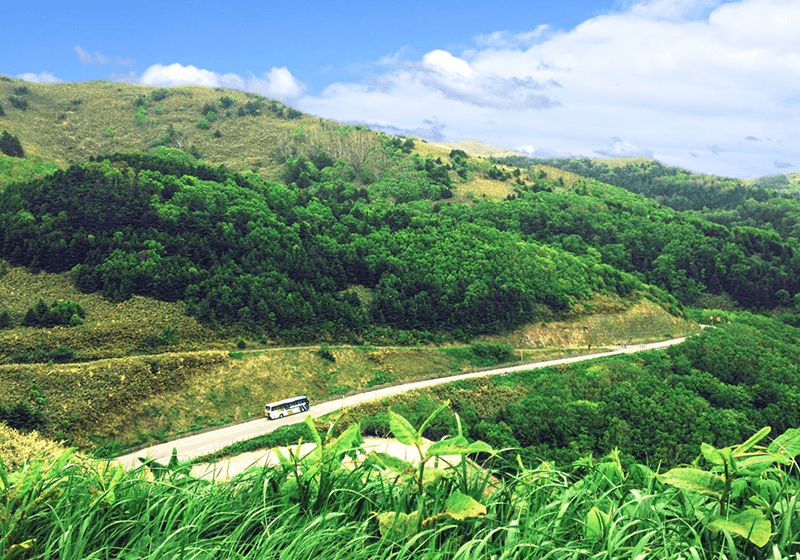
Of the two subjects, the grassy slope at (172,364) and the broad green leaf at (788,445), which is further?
the grassy slope at (172,364)

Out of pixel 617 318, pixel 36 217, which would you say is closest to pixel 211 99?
pixel 36 217

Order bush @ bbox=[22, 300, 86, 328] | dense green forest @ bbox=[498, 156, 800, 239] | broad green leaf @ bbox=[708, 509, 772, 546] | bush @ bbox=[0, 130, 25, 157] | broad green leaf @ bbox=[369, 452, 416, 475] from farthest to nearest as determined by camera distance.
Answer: dense green forest @ bbox=[498, 156, 800, 239]
bush @ bbox=[0, 130, 25, 157]
bush @ bbox=[22, 300, 86, 328]
broad green leaf @ bbox=[369, 452, 416, 475]
broad green leaf @ bbox=[708, 509, 772, 546]

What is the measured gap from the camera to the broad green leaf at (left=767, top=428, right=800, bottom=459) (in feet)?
11.6

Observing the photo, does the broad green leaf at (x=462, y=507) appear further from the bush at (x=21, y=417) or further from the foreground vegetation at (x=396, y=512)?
the bush at (x=21, y=417)

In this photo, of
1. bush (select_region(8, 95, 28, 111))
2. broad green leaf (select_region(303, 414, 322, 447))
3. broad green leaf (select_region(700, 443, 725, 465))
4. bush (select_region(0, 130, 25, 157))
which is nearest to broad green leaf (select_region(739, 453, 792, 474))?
broad green leaf (select_region(700, 443, 725, 465))

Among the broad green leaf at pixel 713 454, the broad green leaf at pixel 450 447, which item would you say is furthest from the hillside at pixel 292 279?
the broad green leaf at pixel 713 454

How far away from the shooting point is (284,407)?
122 ft

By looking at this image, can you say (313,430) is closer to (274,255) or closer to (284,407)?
(284,407)

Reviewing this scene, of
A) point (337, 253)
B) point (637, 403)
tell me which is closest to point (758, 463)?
point (637, 403)

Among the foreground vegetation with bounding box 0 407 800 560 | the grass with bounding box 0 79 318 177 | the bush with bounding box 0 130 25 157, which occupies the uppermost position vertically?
the grass with bounding box 0 79 318 177

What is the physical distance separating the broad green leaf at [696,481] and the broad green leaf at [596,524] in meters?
0.54

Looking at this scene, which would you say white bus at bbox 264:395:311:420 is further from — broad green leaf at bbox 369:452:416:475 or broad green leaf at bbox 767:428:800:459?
broad green leaf at bbox 767:428:800:459

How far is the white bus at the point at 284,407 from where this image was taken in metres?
37.1

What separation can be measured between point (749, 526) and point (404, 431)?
199 cm
